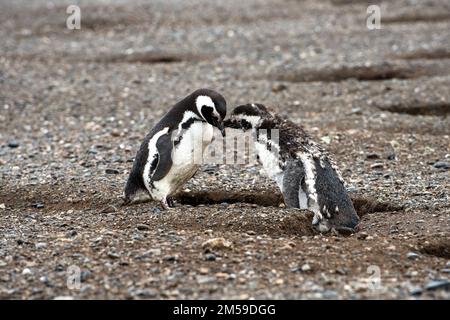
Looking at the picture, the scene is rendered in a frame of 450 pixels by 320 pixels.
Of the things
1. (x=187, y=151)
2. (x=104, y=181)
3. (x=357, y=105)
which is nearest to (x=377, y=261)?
(x=187, y=151)

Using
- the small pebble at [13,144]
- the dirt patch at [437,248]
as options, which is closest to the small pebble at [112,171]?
the small pebble at [13,144]

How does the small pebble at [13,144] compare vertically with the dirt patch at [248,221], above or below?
above

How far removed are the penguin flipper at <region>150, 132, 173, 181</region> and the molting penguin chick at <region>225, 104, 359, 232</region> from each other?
0.66 metres

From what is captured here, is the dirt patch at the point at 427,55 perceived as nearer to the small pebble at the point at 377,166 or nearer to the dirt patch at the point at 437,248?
the small pebble at the point at 377,166

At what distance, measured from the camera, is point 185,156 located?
20.4ft

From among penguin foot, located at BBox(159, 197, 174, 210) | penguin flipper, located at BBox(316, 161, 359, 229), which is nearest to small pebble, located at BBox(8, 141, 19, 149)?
penguin foot, located at BBox(159, 197, 174, 210)

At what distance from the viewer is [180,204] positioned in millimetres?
6750

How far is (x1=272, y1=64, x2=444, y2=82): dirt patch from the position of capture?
1056cm

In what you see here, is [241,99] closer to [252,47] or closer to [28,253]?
[252,47]

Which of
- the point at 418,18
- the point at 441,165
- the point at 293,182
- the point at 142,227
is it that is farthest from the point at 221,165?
the point at 418,18

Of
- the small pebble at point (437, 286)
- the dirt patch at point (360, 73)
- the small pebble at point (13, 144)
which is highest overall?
the dirt patch at point (360, 73)

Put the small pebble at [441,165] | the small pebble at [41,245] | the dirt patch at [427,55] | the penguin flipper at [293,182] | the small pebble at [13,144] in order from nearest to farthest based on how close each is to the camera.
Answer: the small pebble at [41,245]
the penguin flipper at [293,182]
the small pebble at [441,165]
the small pebble at [13,144]
the dirt patch at [427,55]

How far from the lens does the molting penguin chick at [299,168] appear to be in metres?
5.83
